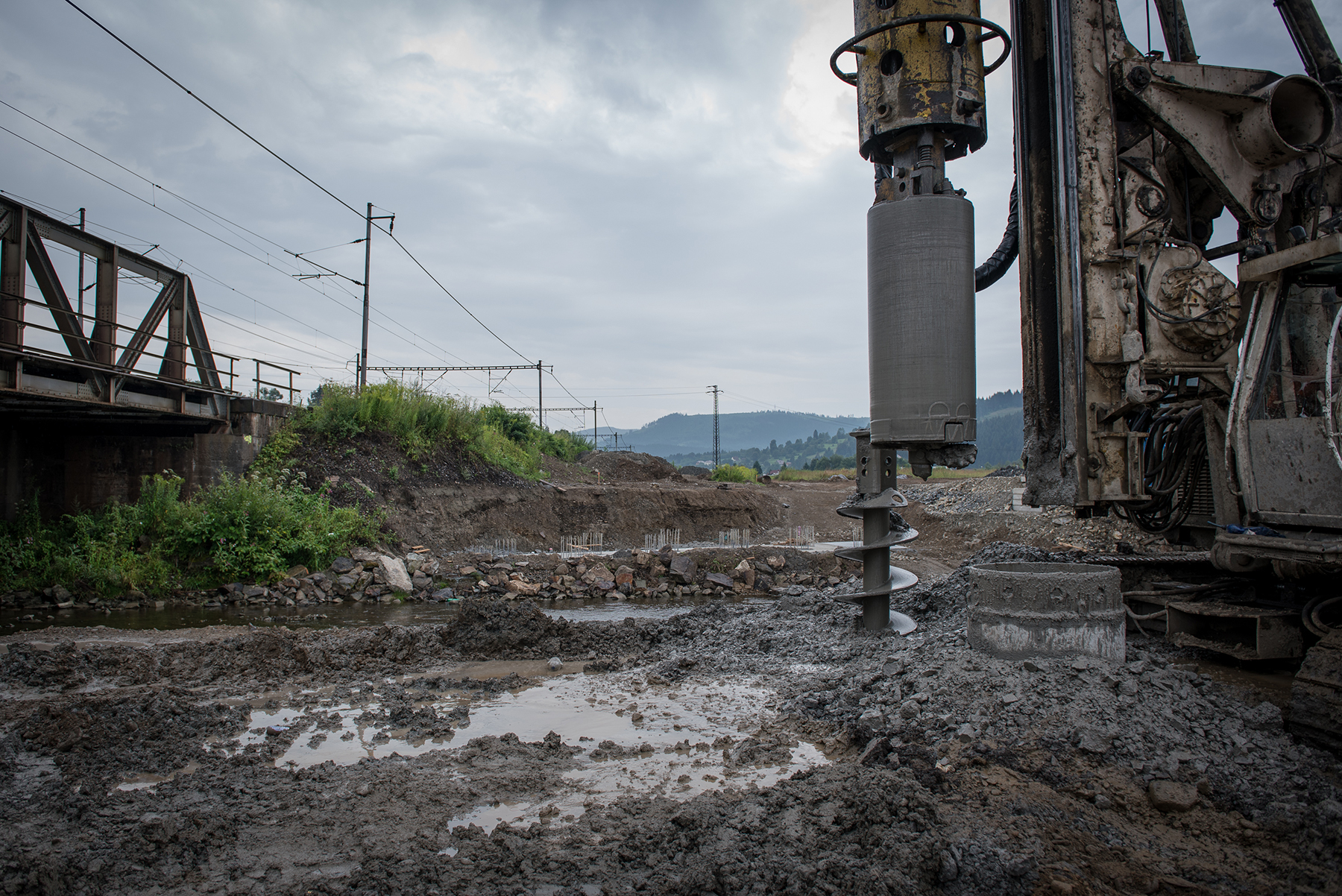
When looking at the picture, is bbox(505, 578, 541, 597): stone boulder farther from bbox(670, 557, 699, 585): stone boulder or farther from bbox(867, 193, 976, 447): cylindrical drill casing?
bbox(867, 193, 976, 447): cylindrical drill casing

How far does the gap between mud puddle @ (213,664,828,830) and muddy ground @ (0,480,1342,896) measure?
0.08 ft

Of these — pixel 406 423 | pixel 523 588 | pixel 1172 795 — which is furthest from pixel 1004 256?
pixel 406 423

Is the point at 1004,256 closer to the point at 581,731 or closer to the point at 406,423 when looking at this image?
the point at 581,731

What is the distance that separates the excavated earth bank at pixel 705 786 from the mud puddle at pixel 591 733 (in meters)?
0.03

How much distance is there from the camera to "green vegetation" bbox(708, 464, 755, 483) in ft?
109

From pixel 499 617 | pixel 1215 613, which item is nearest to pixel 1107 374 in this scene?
pixel 1215 613

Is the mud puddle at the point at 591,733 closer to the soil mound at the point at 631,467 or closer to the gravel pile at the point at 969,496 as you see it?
the gravel pile at the point at 969,496

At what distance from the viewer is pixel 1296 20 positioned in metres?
6.04

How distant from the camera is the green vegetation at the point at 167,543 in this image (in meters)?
13.6

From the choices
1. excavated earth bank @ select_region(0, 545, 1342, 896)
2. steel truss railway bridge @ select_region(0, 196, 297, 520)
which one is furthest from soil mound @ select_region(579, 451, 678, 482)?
excavated earth bank @ select_region(0, 545, 1342, 896)

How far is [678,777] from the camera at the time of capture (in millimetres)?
4426

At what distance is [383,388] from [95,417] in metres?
7.87

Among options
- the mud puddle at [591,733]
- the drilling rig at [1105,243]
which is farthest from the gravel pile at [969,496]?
the mud puddle at [591,733]

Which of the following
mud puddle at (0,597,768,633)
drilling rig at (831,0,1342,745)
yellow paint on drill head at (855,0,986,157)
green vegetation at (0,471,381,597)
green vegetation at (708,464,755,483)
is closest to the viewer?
drilling rig at (831,0,1342,745)
